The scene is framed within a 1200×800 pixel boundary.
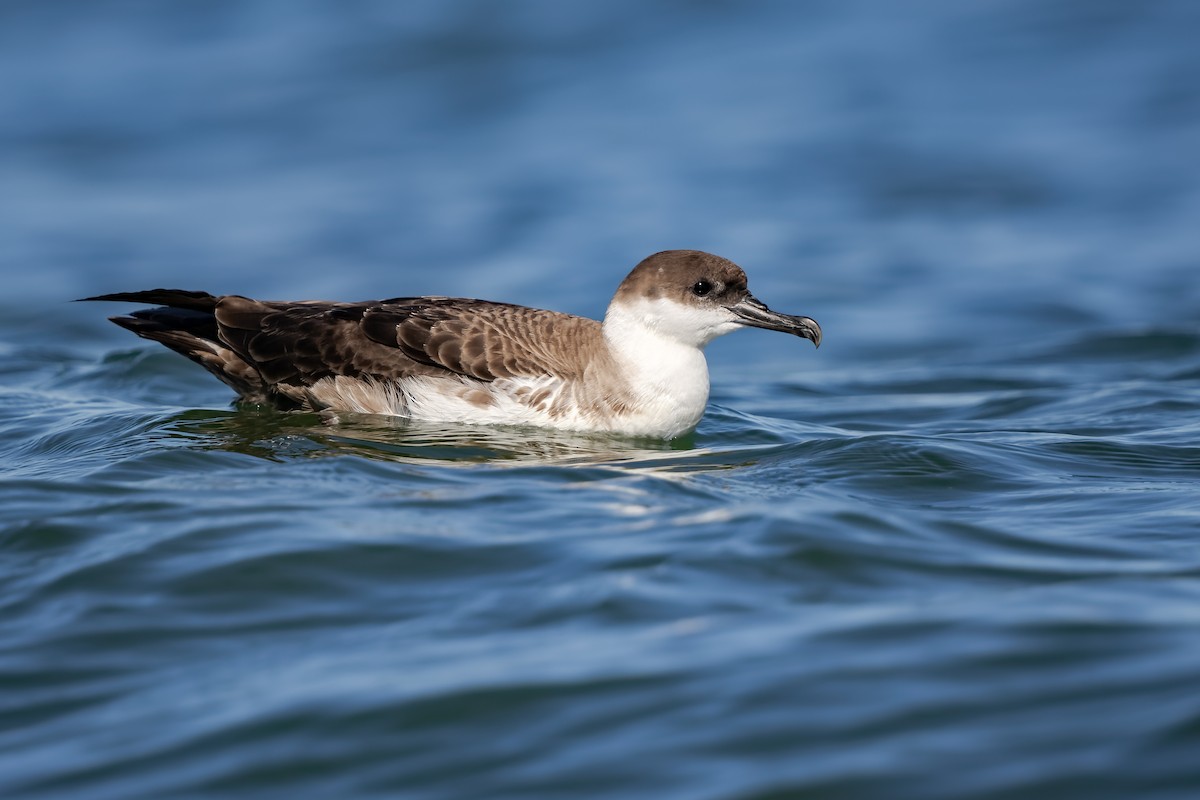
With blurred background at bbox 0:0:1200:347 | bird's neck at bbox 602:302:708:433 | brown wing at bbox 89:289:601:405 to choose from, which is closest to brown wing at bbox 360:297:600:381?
brown wing at bbox 89:289:601:405

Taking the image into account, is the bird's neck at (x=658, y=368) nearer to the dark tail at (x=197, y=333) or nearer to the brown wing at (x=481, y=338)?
the brown wing at (x=481, y=338)

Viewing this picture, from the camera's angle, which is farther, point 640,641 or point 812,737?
point 640,641

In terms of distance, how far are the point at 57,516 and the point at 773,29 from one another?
1517 cm

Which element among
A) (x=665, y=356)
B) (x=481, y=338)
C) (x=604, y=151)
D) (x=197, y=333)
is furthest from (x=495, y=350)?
(x=604, y=151)

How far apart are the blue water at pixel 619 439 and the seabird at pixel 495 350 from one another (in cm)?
25

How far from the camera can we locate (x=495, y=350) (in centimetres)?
824

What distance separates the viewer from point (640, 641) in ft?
15.3

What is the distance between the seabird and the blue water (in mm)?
245

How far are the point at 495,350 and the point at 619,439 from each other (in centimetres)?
84

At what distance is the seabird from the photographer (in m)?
8.28

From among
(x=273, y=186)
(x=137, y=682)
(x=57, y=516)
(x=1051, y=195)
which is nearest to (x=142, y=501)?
(x=57, y=516)

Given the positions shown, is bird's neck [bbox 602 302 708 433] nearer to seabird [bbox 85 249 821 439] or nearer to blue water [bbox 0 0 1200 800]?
seabird [bbox 85 249 821 439]

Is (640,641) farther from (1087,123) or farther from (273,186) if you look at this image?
(1087,123)

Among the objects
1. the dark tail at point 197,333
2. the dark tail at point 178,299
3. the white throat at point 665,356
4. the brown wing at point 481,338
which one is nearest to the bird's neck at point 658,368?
the white throat at point 665,356
